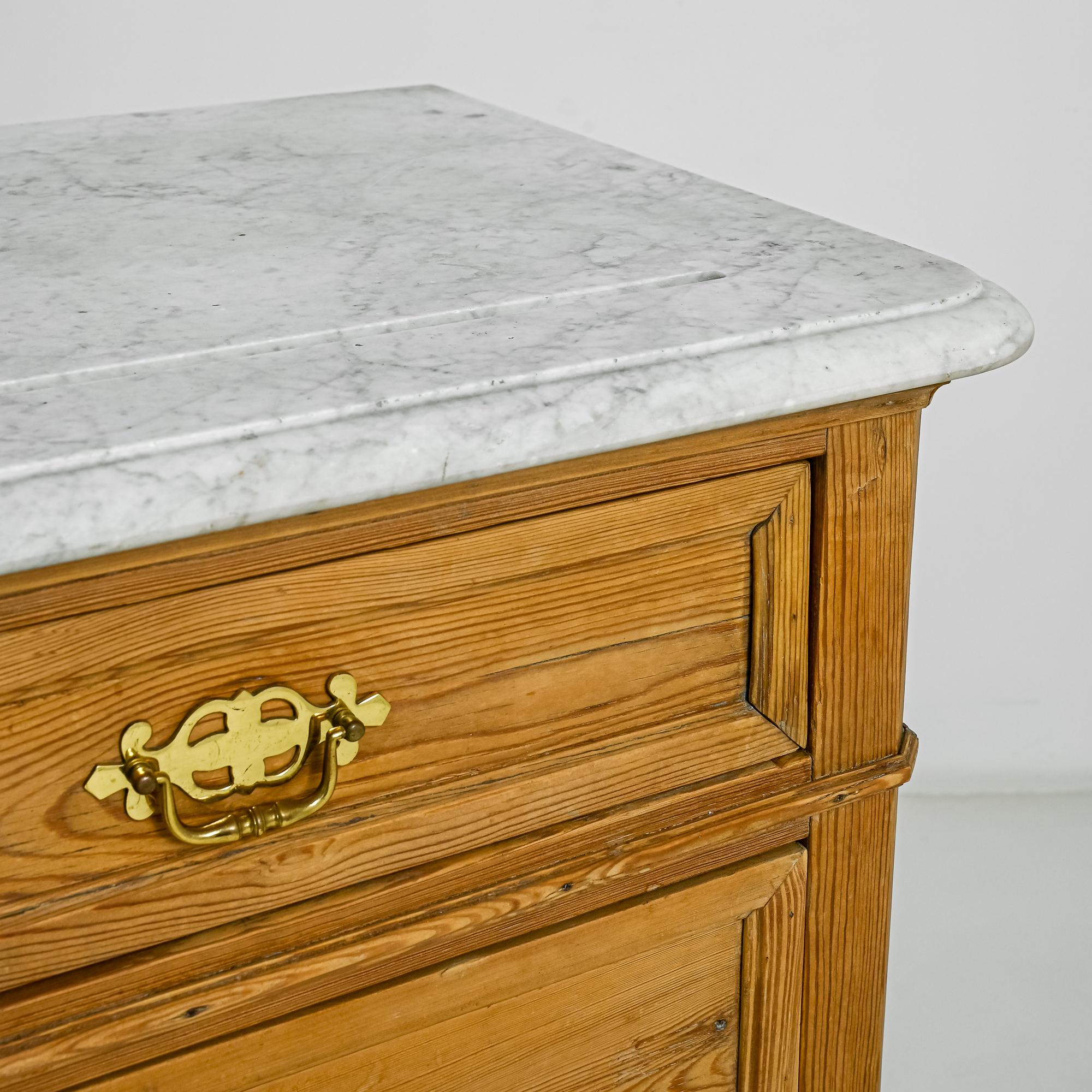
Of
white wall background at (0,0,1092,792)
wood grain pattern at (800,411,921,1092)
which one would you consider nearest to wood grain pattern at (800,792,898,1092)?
wood grain pattern at (800,411,921,1092)

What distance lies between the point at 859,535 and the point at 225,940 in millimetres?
370

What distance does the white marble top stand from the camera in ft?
1.80

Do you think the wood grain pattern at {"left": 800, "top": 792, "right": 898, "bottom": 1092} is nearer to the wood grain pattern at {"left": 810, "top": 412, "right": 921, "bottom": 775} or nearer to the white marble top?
the wood grain pattern at {"left": 810, "top": 412, "right": 921, "bottom": 775}

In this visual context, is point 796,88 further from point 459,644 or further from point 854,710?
point 459,644

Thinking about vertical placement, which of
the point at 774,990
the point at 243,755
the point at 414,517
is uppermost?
the point at 414,517

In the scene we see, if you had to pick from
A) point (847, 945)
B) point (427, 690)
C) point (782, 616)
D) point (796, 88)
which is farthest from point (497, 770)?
point (796, 88)

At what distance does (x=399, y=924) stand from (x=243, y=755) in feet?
0.41

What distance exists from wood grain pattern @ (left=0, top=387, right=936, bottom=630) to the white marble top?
0.03m

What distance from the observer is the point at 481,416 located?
1.89ft

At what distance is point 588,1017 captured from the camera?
0.75 meters

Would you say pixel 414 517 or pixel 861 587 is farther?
pixel 861 587

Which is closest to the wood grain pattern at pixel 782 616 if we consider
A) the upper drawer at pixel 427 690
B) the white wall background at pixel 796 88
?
the upper drawer at pixel 427 690

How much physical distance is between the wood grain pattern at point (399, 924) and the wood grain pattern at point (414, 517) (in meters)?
0.17

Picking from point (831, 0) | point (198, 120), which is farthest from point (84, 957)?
point (831, 0)
